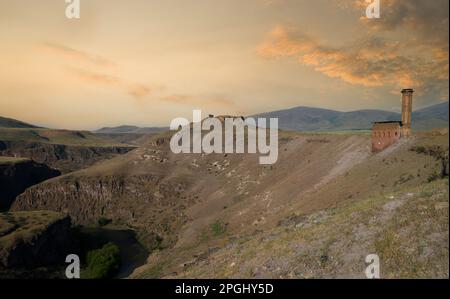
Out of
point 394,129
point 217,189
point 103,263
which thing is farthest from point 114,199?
point 394,129

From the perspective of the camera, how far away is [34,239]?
5706 cm

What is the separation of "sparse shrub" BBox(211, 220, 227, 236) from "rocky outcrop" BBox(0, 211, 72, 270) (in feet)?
103

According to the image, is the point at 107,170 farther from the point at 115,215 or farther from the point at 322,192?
the point at 322,192

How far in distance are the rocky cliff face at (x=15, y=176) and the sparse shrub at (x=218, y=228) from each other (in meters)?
96.3

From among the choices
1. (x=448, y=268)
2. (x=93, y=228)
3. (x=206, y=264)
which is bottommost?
(x=93, y=228)

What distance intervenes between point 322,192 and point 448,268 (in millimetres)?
29023

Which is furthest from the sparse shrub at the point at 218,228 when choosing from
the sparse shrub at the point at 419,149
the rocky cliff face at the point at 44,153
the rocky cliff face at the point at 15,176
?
the rocky cliff face at the point at 44,153

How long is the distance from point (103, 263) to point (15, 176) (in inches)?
3725

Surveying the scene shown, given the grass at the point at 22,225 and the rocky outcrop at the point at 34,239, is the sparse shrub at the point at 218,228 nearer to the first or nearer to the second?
the rocky outcrop at the point at 34,239

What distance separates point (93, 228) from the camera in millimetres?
85000

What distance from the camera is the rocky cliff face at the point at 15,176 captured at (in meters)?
117
